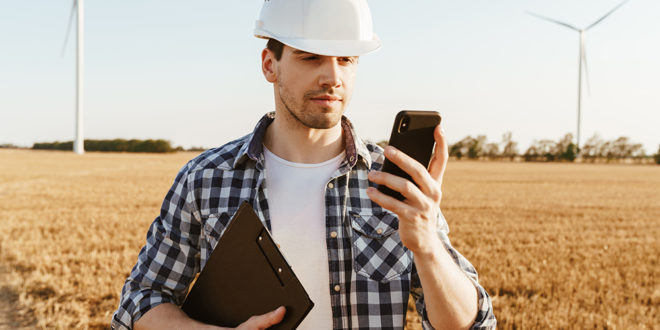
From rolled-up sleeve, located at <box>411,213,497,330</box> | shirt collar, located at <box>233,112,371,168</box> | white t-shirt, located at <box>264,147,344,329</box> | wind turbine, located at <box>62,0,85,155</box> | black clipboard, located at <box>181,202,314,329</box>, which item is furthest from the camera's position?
wind turbine, located at <box>62,0,85,155</box>

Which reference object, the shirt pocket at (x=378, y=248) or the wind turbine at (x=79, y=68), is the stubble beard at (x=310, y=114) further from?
the wind turbine at (x=79, y=68)

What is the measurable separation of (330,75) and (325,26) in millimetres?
249

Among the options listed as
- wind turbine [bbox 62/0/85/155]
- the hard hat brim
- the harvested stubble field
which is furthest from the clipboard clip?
wind turbine [bbox 62/0/85/155]

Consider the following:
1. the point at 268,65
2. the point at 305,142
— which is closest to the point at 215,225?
the point at 305,142

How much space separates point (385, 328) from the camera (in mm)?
2133

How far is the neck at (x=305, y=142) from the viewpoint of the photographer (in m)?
2.35

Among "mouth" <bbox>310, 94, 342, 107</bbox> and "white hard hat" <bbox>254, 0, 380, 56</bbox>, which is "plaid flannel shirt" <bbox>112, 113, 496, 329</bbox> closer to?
"mouth" <bbox>310, 94, 342, 107</bbox>

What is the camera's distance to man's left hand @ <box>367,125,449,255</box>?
1.55 meters

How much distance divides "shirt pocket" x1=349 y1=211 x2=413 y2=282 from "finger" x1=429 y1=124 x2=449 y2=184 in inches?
22.2

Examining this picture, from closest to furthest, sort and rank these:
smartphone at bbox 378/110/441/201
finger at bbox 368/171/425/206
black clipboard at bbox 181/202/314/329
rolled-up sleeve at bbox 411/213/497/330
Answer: finger at bbox 368/171/425/206 < smartphone at bbox 378/110/441/201 < black clipboard at bbox 181/202/314/329 < rolled-up sleeve at bbox 411/213/497/330

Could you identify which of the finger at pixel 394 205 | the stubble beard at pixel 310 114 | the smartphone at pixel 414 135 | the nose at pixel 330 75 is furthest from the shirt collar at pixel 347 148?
the finger at pixel 394 205

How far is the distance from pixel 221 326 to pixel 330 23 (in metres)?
1.27

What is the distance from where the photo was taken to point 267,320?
175 cm

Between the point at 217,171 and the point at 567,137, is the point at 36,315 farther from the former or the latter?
the point at 567,137
